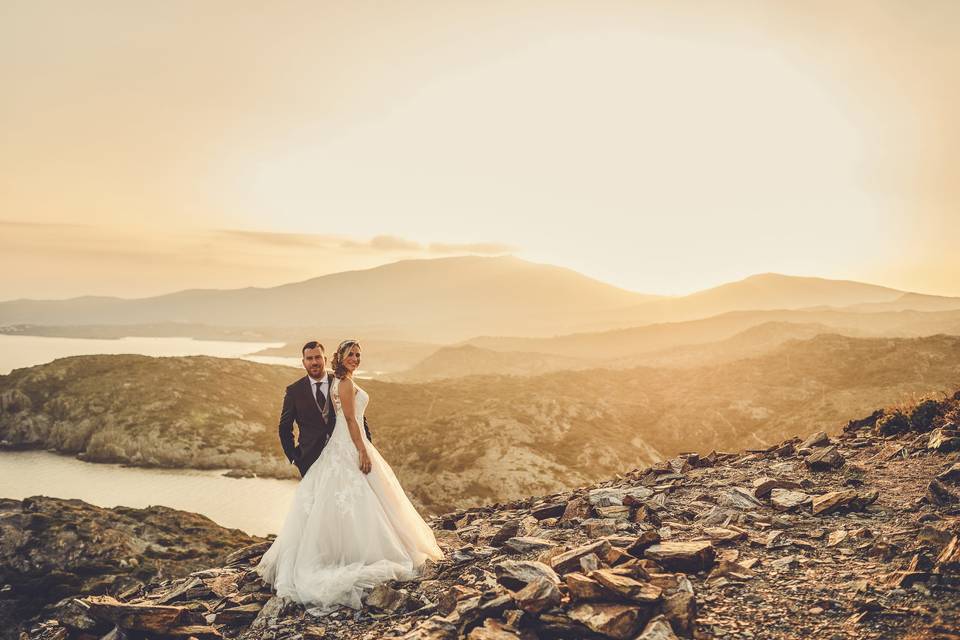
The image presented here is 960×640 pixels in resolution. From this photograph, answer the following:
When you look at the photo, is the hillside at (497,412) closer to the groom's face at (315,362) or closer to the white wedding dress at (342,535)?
the white wedding dress at (342,535)

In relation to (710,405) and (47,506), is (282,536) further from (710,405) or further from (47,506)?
(710,405)

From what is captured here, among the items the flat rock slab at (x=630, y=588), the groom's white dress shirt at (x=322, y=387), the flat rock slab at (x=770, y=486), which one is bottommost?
the flat rock slab at (x=770, y=486)

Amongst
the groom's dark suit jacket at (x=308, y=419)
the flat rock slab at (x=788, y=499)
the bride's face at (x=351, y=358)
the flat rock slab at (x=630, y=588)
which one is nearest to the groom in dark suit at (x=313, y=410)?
the groom's dark suit jacket at (x=308, y=419)

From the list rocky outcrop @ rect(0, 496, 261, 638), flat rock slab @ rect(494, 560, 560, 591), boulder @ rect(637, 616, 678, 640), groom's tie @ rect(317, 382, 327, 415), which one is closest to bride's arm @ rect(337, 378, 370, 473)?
groom's tie @ rect(317, 382, 327, 415)

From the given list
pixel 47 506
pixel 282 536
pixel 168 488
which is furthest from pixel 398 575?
pixel 168 488

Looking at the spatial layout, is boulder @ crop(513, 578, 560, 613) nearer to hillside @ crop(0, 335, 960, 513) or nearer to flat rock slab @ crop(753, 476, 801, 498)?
flat rock slab @ crop(753, 476, 801, 498)

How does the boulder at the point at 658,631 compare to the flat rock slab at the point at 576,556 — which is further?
the flat rock slab at the point at 576,556

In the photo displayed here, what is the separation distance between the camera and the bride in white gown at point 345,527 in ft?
24.1

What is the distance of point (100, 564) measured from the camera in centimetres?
1967

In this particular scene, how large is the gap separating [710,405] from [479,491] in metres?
31.1

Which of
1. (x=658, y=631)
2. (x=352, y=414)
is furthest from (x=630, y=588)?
(x=352, y=414)

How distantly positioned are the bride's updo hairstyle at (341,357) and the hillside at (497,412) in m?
34.2

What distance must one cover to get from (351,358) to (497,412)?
46.4m

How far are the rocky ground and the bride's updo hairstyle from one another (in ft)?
11.1
